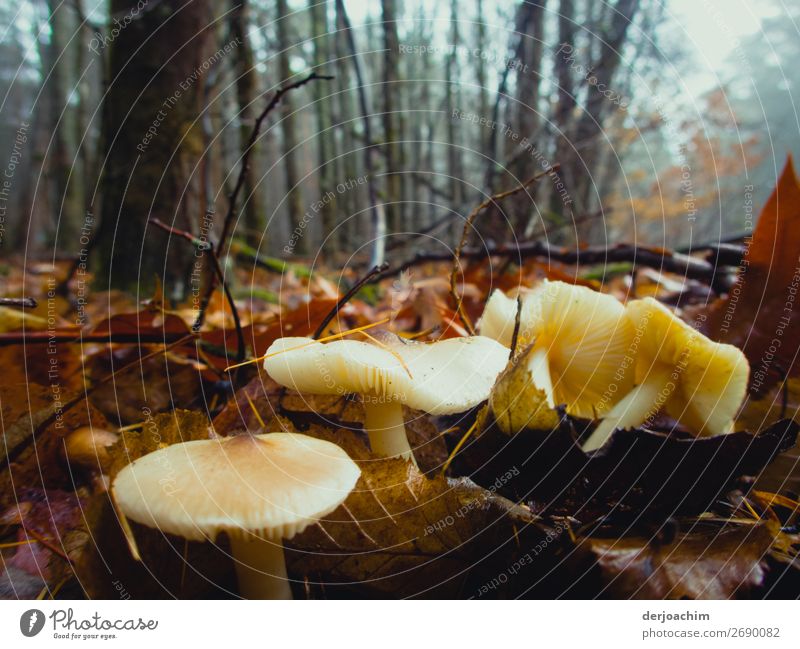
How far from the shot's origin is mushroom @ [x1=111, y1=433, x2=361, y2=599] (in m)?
0.42

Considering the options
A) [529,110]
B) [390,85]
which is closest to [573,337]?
[529,110]

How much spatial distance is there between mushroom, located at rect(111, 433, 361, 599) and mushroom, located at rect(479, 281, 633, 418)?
1.33 feet

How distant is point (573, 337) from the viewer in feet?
2.89

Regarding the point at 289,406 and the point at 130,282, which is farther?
the point at 130,282

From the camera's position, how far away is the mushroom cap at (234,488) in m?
0.42

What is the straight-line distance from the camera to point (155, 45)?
7.13 ft

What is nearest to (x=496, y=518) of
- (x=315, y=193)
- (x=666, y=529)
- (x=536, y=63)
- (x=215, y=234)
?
(x=666, y=529)

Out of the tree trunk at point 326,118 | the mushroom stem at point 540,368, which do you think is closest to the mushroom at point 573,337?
the mushroom stem at point 540,368

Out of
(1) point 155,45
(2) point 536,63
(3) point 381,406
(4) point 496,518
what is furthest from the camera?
(2) point 536,63

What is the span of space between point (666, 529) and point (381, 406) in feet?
1.12

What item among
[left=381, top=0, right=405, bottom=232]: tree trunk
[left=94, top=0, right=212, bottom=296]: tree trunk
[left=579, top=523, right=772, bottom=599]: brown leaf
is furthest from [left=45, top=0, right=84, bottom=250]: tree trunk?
[left=579, top=523, right=772, bottom=599]: brown leaf

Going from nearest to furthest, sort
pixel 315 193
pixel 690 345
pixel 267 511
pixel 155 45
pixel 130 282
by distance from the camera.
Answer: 1. pixel 267 511
2. pixel 690 345
3. pixel 155 45
4. pixel 130 282
5. pixel 315 193

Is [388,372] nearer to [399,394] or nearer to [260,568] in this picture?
[399,394]
